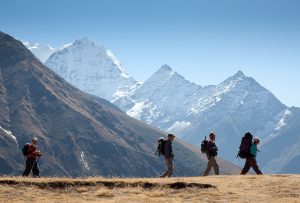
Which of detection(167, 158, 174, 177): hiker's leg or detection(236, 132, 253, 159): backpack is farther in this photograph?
detection(167, 158, 174, 177): hiker's leg

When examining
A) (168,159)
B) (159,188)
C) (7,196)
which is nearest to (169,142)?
(168,159)

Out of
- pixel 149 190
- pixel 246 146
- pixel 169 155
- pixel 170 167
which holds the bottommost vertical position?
pixel 149 190

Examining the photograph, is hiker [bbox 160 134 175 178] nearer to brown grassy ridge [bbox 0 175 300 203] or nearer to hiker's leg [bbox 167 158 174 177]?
hiker's leg [bbox 167 158 174 177]

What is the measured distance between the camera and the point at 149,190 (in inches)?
906

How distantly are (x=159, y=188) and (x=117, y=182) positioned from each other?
7.15 feet

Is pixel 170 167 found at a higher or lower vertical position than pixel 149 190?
higher

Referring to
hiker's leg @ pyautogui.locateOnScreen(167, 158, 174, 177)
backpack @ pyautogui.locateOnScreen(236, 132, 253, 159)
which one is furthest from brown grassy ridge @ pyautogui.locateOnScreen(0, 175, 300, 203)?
hiker's leg @ pyautogui.locateOnScreen(167, 158, 174, 177)

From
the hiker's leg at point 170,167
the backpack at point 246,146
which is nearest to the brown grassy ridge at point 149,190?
the backpack at point 246,146

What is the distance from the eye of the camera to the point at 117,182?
24047 millimetres

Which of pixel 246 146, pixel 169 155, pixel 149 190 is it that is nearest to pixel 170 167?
pixel 169 155

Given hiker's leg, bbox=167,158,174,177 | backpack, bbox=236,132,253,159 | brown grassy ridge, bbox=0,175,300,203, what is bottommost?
brown grassy ridge, bbox=0,175,300,203

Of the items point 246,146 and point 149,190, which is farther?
point 246,146

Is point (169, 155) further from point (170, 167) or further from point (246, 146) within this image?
point (246, 146)

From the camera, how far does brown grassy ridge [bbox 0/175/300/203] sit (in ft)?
68.0
